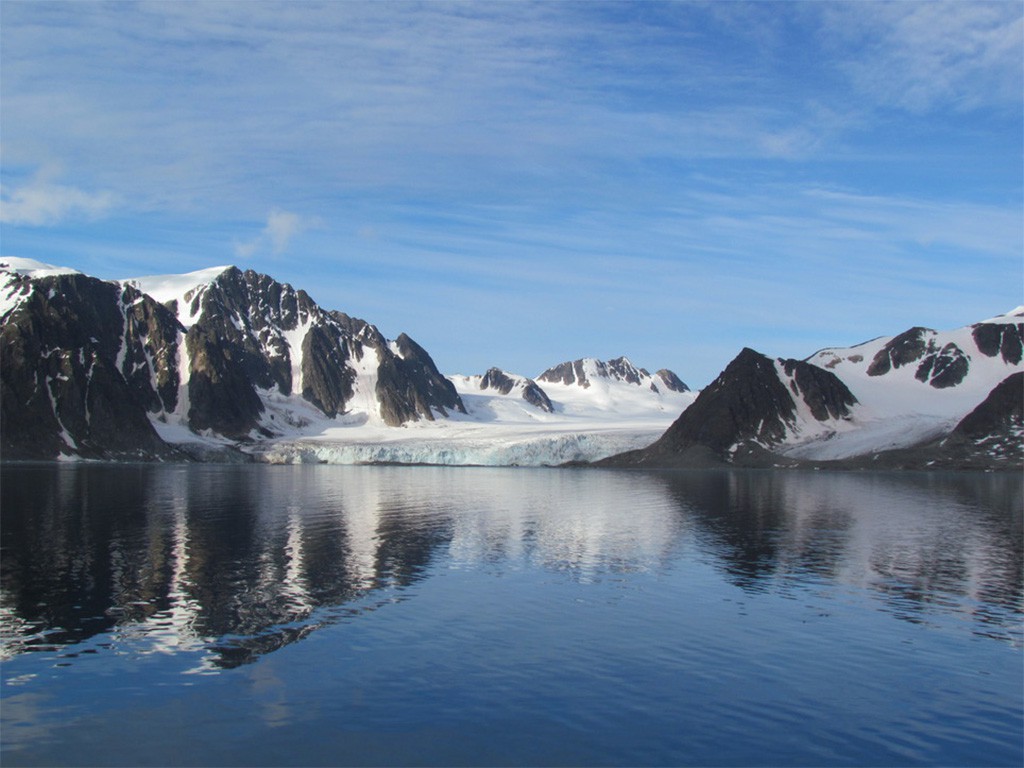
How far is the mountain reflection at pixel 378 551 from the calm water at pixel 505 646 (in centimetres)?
31

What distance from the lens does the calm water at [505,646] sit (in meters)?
23.8

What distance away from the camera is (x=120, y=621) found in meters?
35.8

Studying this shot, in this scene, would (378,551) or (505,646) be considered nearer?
(505,646)

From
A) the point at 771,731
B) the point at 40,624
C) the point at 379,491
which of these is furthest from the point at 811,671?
the point at 379,491

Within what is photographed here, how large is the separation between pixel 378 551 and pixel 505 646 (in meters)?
25.2

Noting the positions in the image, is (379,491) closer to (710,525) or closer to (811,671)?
(710,525)

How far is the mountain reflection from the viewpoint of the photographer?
36.9 m

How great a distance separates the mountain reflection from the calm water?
308 millimetres

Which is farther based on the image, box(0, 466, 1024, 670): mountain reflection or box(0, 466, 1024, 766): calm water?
box(0, 466, 1024, 670): mountain reflection

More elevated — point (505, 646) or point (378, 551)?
point (378, 551)

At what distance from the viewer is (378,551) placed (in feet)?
187

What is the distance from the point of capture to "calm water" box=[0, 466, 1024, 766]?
23.8m

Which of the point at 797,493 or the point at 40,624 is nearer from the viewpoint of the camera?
the point at 40,624

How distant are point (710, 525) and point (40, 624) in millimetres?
52815
